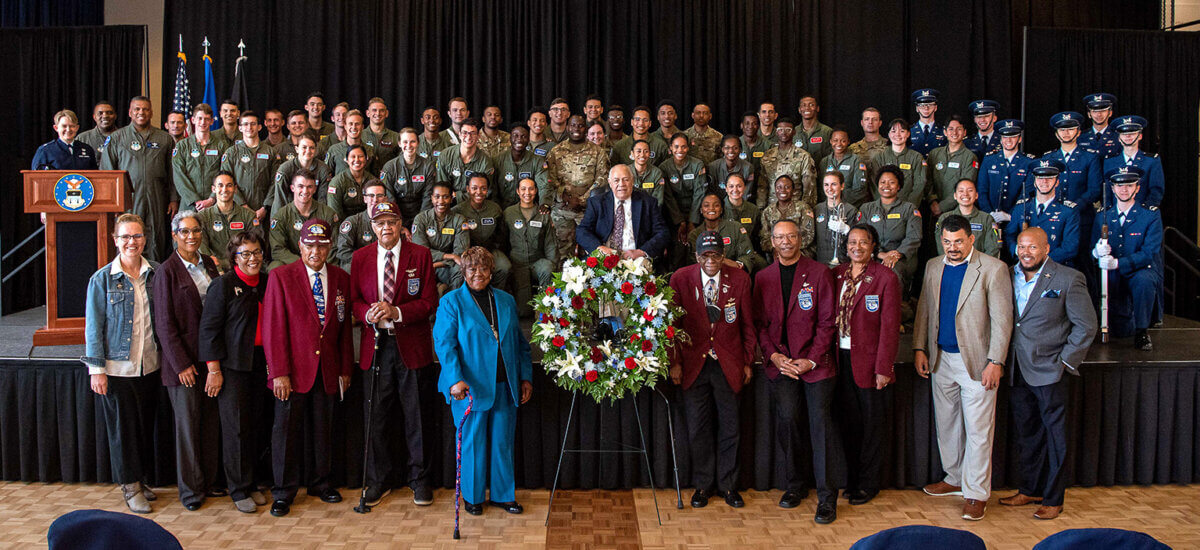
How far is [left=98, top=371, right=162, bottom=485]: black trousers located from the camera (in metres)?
5.34

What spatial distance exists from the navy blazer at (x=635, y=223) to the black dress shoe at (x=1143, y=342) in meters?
3.52

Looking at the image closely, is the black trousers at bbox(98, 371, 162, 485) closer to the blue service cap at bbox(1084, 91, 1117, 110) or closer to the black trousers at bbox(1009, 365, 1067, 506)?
the black trousers at bbox(1009, 365, 1067, 506)

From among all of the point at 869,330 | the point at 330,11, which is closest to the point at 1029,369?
the point at 869,330

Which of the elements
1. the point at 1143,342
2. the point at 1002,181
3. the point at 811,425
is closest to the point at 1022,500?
the point at 811,425

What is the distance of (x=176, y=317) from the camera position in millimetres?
5258

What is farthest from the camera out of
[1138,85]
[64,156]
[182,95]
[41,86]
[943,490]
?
[1138,85]

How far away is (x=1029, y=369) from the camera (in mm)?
5375

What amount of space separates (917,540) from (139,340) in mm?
4670

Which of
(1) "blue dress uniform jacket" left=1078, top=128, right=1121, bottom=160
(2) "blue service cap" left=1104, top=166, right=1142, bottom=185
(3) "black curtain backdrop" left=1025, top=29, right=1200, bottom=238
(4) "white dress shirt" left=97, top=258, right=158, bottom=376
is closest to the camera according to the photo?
(4) "white dress shirt" left=97, top=258, right=158, bottom=376

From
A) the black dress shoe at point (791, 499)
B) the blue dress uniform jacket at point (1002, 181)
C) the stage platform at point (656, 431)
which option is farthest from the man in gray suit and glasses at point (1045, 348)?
the blue dress uniform jacket at point (1002, 181)

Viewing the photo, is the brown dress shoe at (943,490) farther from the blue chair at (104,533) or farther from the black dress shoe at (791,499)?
the blue chair at (104,533)

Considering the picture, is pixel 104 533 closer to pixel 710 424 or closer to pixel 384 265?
pixel 384 265

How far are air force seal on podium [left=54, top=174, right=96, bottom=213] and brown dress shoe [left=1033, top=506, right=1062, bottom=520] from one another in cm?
652

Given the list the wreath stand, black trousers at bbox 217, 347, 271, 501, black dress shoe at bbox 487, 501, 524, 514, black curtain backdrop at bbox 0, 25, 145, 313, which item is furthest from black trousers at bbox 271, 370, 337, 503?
black curtain backdrop at bbox 0, 25, 145, 313
